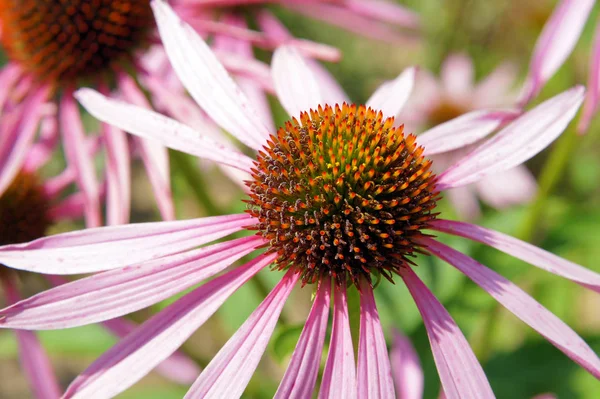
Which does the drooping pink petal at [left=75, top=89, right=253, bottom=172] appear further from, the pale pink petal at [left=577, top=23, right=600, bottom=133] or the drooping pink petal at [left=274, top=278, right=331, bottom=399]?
the pale pink petal at [left=577, top=23, right=600, bottom=133]

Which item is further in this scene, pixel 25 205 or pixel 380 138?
pixel 25 205

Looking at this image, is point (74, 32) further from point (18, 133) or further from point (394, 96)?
point (394, 96)

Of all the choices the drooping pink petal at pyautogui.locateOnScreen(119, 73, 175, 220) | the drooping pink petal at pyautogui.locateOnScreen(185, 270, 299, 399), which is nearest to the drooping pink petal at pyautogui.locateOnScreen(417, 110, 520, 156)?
the drooping pink petal at pyautogui.locateOnScreen(185, 270, 299, 399)

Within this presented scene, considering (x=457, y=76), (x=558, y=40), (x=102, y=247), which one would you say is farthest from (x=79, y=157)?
(x=457, y=76)

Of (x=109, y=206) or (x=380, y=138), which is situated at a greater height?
(x=109, y=206)

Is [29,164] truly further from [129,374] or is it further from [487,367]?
[487,367]

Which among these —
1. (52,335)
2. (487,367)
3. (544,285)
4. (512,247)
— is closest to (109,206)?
(52,335)

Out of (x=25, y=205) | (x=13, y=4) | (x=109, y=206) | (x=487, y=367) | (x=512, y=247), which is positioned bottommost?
(x=487, y=367)
